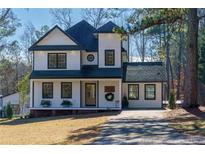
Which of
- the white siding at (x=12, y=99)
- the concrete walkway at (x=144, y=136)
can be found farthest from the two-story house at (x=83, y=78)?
the concrete walkway at (x=144, y=136)

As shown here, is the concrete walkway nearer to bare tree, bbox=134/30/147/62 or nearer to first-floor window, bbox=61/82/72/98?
first-floor window, bbox=61/82/72/98

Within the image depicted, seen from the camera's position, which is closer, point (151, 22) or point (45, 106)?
point (151, 22)

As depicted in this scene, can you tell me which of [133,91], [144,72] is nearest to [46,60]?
[133,91]

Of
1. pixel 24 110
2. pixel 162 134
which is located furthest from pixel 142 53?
pixel 162 134

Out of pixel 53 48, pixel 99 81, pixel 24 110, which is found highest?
pixel 53 48

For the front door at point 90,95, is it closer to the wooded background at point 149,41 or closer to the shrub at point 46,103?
the shrub at point 46,103

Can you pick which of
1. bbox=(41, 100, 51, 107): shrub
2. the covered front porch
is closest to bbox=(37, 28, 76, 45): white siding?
the covered front porch

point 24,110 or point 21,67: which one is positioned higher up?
point 21,67

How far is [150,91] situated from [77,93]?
5297 mm

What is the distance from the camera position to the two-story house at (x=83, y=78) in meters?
31.1

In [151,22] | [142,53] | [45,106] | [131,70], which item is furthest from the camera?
[142,53]
